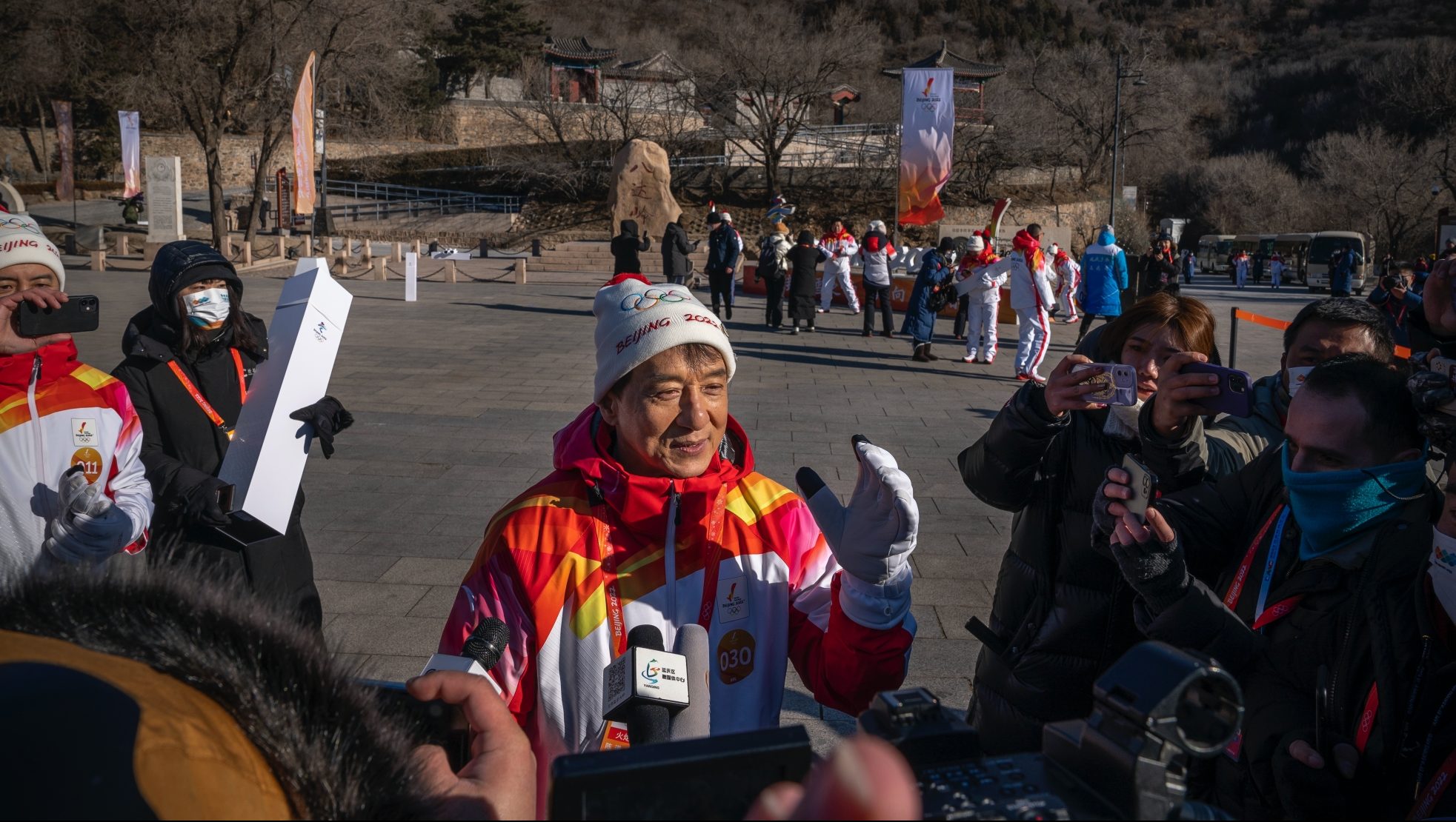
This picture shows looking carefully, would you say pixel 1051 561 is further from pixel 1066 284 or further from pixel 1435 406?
pixel 1066 284

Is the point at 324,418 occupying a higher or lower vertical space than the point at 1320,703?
higher

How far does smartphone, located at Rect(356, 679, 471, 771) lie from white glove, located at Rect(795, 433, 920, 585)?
0.64m

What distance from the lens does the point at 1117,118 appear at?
3831cm

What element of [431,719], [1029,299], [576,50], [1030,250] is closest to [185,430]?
[431,719]

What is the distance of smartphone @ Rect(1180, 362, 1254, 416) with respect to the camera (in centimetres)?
232

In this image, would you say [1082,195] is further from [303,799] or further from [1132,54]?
[303,799]

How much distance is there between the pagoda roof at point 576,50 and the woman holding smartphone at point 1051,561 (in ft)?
197

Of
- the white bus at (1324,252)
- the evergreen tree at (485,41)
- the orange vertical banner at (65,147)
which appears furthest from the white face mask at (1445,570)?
the evergreen tree at (485,41)

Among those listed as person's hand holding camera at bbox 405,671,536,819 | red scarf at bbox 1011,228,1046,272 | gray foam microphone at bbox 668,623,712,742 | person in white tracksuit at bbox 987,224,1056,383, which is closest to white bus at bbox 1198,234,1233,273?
red scarf at bbox 1011,228,1046,272

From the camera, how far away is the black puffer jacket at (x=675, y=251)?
1753 centimetres

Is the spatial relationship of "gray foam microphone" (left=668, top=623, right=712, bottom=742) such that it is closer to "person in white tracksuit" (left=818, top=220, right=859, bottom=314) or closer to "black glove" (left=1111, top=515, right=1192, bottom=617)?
"black glove" (left=1111, top=515, right=1192, bottom=617)

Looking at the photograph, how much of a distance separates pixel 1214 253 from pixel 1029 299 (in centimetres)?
4525

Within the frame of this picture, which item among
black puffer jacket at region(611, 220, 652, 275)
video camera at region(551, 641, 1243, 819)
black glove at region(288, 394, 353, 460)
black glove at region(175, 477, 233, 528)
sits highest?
black puffer jacket at region(611, 220, 652, 275)

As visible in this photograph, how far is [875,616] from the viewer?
5.88ft
